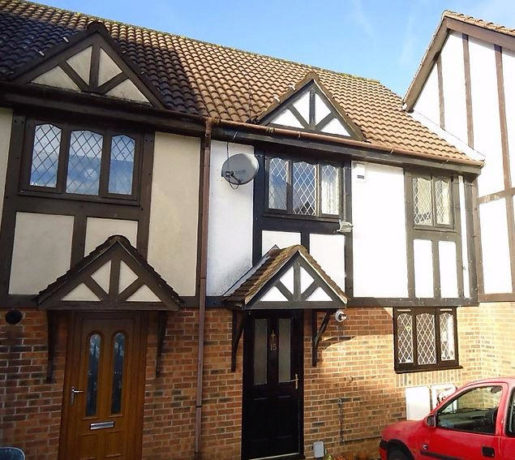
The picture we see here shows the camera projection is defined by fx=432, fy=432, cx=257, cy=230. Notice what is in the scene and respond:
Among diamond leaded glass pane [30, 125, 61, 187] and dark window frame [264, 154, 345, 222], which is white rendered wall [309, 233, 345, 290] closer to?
dark window frame [264, 154, 345, 222]

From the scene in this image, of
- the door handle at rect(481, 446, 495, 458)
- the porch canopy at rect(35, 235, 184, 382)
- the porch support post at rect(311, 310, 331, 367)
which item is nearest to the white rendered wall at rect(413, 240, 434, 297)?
the porch support post at rect(311, 310, 331, 367)

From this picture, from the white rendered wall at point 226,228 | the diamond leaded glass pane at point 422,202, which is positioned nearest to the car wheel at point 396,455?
the white rendered wall at point 226,228

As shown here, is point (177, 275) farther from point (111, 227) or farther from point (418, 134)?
point (418, 134)

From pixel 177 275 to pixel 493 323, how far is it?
5.97 metres

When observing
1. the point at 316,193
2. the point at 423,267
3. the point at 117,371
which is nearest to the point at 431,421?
the point at 423,267

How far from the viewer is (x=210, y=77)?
845 cm

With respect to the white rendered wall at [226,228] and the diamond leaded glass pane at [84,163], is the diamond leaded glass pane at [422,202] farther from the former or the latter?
the diamond leaded glass pane at [84,163]

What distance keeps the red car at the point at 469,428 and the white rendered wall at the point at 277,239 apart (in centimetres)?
315

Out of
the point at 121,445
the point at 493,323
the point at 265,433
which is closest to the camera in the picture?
the point at 121,445

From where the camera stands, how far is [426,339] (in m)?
8.00

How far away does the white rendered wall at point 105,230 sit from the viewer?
5.92m

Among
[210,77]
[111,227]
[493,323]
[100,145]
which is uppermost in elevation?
[210,77]

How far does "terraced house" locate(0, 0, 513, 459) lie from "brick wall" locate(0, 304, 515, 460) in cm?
3

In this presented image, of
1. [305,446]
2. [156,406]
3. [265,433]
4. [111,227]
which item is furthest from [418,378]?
[111,227]
